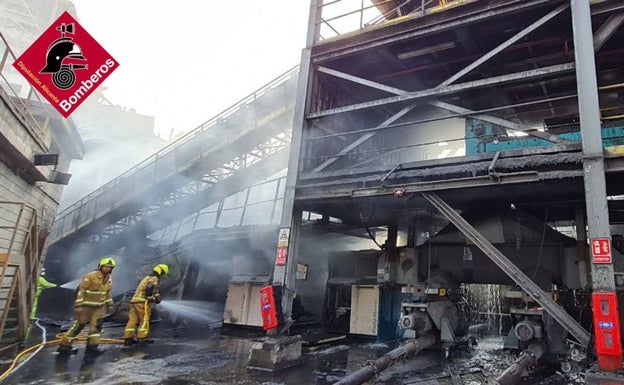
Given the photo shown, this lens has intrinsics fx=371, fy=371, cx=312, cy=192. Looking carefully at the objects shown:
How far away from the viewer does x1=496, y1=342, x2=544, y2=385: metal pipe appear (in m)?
5.01

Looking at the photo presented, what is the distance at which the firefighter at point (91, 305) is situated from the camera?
7.56m

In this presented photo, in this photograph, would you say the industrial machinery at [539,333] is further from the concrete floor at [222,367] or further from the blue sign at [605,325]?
the blue sign at [605,325]

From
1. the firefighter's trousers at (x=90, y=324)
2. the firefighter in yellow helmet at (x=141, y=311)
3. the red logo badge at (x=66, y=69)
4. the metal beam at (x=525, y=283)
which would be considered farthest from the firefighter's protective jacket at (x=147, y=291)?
the metal beam at (x=525, y=283)

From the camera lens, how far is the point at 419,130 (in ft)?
38.1

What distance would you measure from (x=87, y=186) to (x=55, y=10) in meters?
14.2

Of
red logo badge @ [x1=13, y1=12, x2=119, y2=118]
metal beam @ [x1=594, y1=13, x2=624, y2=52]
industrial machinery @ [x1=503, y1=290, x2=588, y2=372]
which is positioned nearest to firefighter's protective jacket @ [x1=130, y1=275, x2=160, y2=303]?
red logo badge @ [x1=13, y1=12, x2=119, y2=118]

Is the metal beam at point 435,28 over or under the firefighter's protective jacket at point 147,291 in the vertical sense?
over

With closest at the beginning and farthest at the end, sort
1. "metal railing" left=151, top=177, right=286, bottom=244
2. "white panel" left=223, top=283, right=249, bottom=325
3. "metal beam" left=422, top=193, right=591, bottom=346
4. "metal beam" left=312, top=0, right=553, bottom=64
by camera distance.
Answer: "metal beam" left=422, top=193, right=591, bottom=346, "metal beam" left=312, top=0, right=553, bottom=64, "white panel" left=223, top=283, right=249, bottom=325, "metal railing" left=151, top=177, right=286, bottom=244

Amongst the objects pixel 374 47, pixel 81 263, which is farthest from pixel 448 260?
pixel 81 263

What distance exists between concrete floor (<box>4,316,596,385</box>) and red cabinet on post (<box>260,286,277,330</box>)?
0.83 meters

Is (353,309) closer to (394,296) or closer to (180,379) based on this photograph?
(394,296)

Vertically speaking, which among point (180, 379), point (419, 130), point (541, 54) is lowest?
point (180, 379)

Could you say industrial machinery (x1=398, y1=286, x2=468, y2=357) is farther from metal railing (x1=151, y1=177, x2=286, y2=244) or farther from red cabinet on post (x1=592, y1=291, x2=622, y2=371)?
metal railing (x1=151, y1=177, x2=286, y2=244)

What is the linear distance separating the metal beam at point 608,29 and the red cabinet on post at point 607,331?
4.23m
